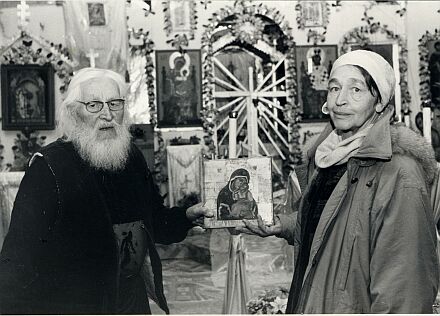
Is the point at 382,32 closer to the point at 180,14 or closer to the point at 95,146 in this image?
the point at 180,14

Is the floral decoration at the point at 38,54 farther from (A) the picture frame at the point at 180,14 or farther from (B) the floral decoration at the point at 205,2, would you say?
(B) the floral decoration at the point at 205,2

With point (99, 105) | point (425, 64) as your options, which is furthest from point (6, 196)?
point (425, 64)

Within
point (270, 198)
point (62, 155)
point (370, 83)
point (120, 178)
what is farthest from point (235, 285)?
point (370, 83)

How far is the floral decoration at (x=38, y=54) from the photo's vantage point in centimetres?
261

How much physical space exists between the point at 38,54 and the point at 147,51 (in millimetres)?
537

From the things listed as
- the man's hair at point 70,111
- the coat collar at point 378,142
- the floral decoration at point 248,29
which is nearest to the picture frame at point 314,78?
the floral decoration at point 248,29

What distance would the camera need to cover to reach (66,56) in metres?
2.66

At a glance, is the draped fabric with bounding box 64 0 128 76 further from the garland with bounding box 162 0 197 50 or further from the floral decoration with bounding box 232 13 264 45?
the floral decoration with bounding box 232 13 264 45

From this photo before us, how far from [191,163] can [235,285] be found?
65cm

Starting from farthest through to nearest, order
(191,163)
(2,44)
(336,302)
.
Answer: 1. (191,163)
2. (2,44)
3. (336,302)

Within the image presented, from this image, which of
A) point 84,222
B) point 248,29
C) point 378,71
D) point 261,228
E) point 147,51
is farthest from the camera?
point 248,29

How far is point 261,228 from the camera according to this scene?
232 cm

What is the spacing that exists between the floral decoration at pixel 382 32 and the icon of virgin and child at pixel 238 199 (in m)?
0.85

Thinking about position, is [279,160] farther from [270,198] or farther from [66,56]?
[66,56]
